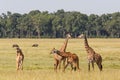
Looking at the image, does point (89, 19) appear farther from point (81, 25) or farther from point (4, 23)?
point (4, 23)

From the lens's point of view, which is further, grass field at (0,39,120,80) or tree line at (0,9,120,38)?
tree line at (0,9,120,38)

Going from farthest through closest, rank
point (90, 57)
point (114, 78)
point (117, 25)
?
point (117, 25) → point (90, 57) → point (114, 78)

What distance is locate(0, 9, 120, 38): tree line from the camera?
14275cm

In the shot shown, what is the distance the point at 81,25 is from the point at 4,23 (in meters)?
27.5

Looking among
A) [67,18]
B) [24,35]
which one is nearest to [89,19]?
[67,18]

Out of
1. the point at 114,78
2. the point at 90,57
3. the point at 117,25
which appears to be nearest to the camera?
the point at 114,78

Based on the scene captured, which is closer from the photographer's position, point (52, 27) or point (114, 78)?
point (114, 78)

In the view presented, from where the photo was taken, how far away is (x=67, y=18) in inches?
6043

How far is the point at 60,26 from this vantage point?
145125 mm

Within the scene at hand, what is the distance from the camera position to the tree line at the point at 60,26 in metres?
143

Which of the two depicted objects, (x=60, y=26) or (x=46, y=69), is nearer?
(x=46, y=69)

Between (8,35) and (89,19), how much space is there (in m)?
29.7

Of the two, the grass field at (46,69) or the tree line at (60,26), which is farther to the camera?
the tree line at (60,26)

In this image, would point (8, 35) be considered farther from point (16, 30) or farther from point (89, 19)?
point (89, 19)
